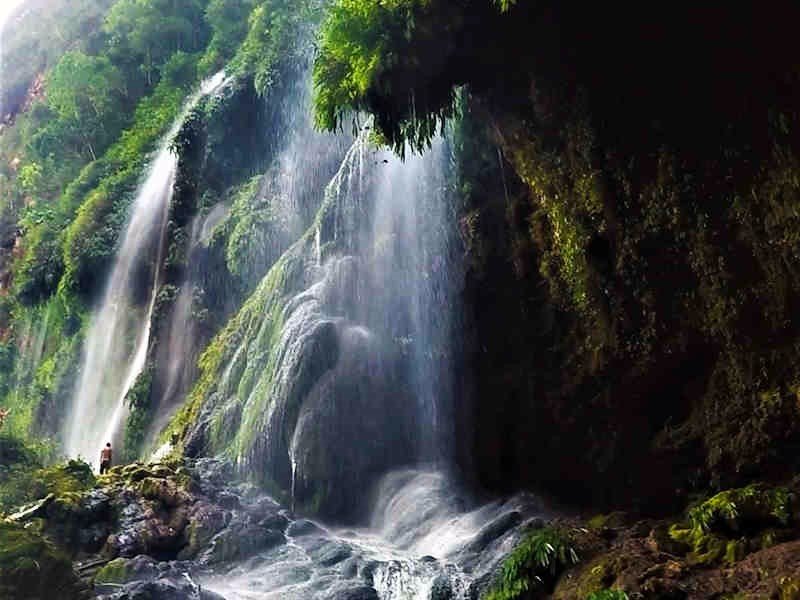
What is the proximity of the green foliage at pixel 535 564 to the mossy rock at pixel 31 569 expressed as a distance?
3.68 meters

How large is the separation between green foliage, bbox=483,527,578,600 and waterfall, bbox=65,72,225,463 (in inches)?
488

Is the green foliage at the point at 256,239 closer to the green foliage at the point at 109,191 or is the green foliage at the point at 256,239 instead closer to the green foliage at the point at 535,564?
the green foliage at the point at 109,191

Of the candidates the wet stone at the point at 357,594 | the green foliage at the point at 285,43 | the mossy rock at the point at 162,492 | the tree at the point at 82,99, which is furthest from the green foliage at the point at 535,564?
the tree at the point at 82,99

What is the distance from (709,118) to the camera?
7.65 meters

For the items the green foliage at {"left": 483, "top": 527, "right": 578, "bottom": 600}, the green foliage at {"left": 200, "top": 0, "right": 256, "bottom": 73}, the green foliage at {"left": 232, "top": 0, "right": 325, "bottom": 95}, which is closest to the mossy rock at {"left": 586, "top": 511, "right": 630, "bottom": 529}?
the green foliage at {"left": 483, "top": 527, "right": 578, "bottom": 600}

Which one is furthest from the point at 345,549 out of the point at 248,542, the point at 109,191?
the point at 109,191

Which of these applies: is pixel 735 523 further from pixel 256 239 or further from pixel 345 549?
pixel 256 239

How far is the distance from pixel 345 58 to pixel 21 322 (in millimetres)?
20343

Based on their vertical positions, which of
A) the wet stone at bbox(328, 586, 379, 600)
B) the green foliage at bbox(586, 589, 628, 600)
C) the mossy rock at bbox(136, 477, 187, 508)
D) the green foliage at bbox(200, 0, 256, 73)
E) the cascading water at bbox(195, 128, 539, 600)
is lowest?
the wet stone at bbox(328, 586, 379, 600)

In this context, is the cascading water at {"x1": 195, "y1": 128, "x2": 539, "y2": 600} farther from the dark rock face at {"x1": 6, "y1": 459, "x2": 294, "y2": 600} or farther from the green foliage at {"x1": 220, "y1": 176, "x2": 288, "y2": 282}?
the green foliage at {"x1": 220, "y1": 176, "x2": 288, "y2": 282}

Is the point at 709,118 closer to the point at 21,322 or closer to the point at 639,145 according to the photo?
the point at 639,145

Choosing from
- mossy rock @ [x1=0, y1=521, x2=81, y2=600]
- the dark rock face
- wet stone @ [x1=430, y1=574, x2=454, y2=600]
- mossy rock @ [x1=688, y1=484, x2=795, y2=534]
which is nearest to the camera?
mossy rock @ [x1=688, y1=484, x2=795, y2=534]

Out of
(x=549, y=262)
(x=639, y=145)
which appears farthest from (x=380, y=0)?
(x=549, y=262)

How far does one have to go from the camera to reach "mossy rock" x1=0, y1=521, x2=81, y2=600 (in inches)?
254
